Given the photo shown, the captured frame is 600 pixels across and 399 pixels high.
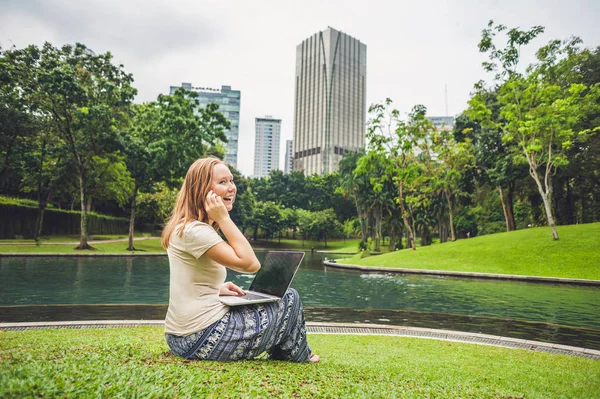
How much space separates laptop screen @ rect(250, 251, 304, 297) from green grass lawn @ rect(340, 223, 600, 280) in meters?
20.0

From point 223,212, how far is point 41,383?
4.77 feet

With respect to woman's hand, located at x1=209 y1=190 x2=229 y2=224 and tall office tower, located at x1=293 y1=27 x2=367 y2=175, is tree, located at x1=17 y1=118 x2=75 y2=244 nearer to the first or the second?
woman's hand, located at x1=209 y1=190 x2=229 y2=224

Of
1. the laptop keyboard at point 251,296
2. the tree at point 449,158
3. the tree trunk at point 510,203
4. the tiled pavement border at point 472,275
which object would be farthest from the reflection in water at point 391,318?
the tree trunk at point 510,203

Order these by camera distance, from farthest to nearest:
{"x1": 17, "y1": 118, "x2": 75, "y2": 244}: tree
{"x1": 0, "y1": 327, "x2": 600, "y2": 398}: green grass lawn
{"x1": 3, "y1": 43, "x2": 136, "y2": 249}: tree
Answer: {"x1": 17, "y1": 118, "x2": 75, "y2": 244}: tree → {"x1": 3, "y1": 43, "x2": 136, "y2": 249}: tree → {"x1": 0, "y1": 327, "x2": 600, "y2": 398}: green grass lawn

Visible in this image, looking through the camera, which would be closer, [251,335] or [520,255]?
[251,335]

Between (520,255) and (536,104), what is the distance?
10091 millimetres

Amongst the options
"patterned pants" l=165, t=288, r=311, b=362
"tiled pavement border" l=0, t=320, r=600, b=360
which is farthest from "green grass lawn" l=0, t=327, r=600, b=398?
"tiled pavement border" l=0, t=320, r=600, b=360

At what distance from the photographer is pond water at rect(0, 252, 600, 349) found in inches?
325

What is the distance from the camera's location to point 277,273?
331 centimetres

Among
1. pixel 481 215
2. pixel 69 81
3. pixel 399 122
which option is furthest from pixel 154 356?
pixel 481 215

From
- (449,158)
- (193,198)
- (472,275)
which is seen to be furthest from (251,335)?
(449,158)

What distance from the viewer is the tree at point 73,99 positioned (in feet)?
81.3

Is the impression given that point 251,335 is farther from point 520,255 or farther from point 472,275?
point 520,255

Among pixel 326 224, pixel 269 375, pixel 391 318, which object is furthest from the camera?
pixel 326 224
